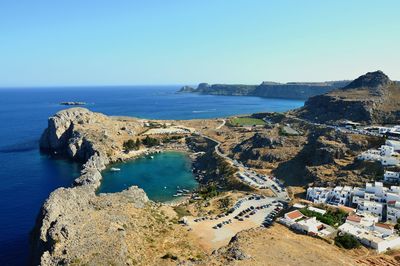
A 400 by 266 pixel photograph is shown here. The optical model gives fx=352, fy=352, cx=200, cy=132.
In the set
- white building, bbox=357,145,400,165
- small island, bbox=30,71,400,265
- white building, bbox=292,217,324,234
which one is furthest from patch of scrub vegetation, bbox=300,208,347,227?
white building, bbox=357,145,400,165

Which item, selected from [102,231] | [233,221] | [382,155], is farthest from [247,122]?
[102,231]

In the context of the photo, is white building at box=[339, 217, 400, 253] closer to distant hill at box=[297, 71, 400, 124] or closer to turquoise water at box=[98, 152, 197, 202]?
turquoise water at box=[98, 152, 197, 202]

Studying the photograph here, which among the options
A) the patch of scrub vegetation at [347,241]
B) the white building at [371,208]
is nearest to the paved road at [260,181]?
the white building at [371,208]

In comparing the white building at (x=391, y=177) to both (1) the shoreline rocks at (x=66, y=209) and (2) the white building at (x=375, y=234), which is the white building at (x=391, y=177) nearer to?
(2) the white building at (x=375, y=234)

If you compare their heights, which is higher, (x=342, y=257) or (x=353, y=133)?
(x=353, y=133)

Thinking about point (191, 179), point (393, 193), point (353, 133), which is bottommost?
point (191, 179)

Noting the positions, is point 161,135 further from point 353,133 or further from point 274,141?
point 353,133

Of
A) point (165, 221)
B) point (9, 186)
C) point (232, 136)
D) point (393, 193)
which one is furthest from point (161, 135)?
point (393, 193)
